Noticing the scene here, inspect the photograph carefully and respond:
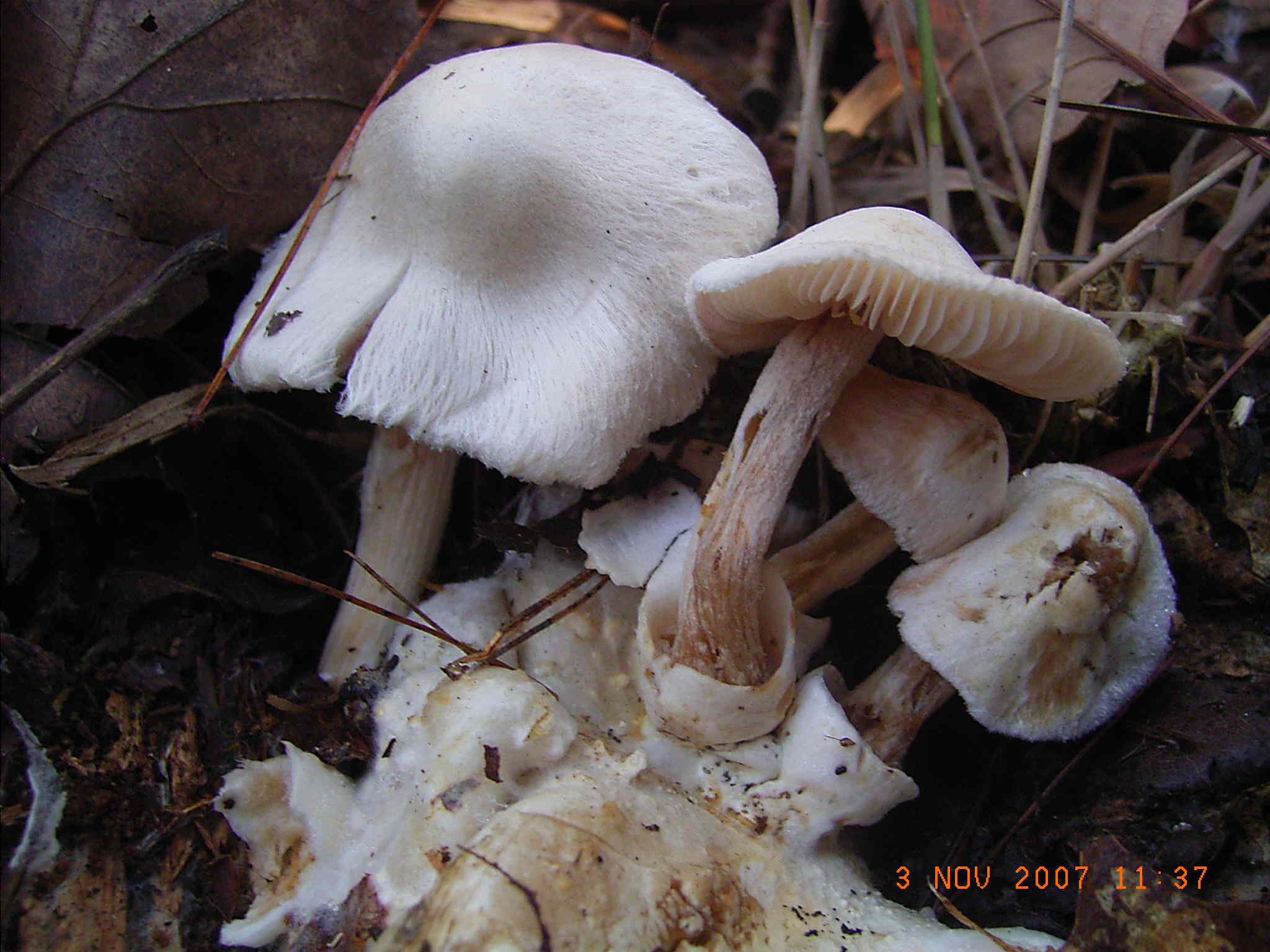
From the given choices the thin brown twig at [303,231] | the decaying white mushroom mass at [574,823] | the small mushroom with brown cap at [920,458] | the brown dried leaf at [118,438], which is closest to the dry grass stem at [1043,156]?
the small mushroom with brown cap at [920,458]

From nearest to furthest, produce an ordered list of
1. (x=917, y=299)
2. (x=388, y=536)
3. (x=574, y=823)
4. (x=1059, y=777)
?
1. (x=917, y=299)
2. (x=574, y=823)
3. (x=1059, y=777)
4. (x=388, y=536)

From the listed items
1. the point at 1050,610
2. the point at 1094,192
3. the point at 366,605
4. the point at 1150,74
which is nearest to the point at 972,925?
the point at 1050,610

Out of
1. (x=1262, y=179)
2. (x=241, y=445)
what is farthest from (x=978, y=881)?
(x=241, y=445)

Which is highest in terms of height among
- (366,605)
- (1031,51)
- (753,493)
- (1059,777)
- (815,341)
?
(1031,51)

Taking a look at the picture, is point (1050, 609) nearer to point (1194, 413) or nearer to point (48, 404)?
point (1194, 413)

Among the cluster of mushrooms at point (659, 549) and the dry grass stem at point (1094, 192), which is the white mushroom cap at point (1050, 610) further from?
the dry grass stem at point (1094, 192)

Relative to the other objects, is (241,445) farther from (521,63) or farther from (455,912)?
(455,912)

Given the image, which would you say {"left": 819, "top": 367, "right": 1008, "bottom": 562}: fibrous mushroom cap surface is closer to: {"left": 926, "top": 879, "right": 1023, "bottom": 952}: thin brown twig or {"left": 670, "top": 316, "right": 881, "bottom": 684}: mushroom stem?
{"left": 670, "top": 316, "right": 881, "bottom": 684}: mushroom stem
